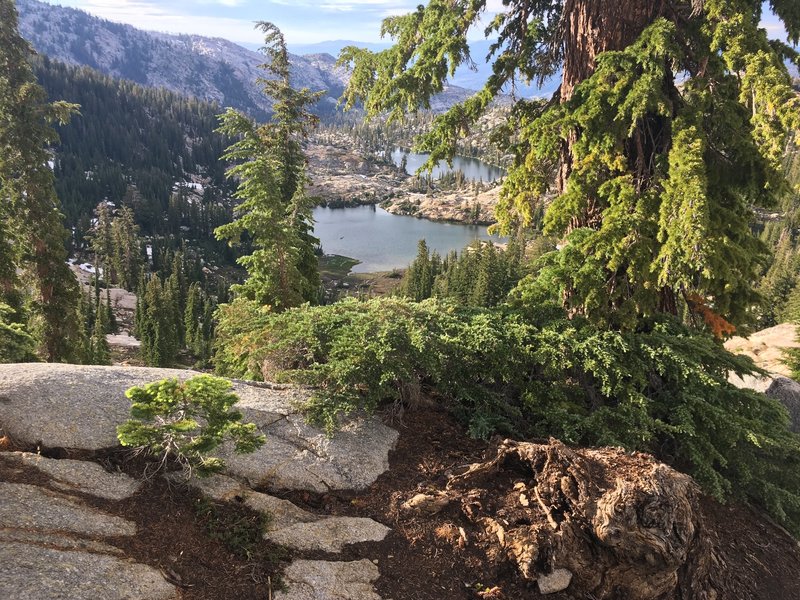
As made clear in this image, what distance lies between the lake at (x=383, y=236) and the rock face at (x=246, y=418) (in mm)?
118163

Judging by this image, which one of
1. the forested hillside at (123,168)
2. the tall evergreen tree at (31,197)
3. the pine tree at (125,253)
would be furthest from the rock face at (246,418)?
the forested hillside at (123,168)

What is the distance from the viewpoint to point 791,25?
262 inches

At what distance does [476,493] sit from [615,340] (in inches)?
113

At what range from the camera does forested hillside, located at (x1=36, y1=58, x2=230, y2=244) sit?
135875mm

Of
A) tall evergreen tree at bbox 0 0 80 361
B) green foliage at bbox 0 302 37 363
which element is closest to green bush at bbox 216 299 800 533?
green foliage at bbox 0 302 37 363

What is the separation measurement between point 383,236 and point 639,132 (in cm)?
15213

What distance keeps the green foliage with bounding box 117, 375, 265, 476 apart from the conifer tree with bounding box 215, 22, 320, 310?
844 cm

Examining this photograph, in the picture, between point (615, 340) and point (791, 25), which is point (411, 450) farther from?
point (791, 25)

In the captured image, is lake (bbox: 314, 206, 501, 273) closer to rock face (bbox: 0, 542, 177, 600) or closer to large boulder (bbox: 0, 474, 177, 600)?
large boulder (bbox: 0, 474, 177, 600)

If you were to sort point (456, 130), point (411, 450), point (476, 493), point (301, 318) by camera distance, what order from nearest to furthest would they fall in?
point (476, 493) → point (411, 450) → point (301, 318) → point (456, 130)

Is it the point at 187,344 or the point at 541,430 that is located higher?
the point at 541,430

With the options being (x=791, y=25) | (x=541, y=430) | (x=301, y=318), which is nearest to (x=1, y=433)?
(x=301, y=318)

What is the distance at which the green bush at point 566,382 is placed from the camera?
639 cm

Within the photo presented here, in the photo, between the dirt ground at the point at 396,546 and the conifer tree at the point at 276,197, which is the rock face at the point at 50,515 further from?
the conifer tree at the point at 276,197
